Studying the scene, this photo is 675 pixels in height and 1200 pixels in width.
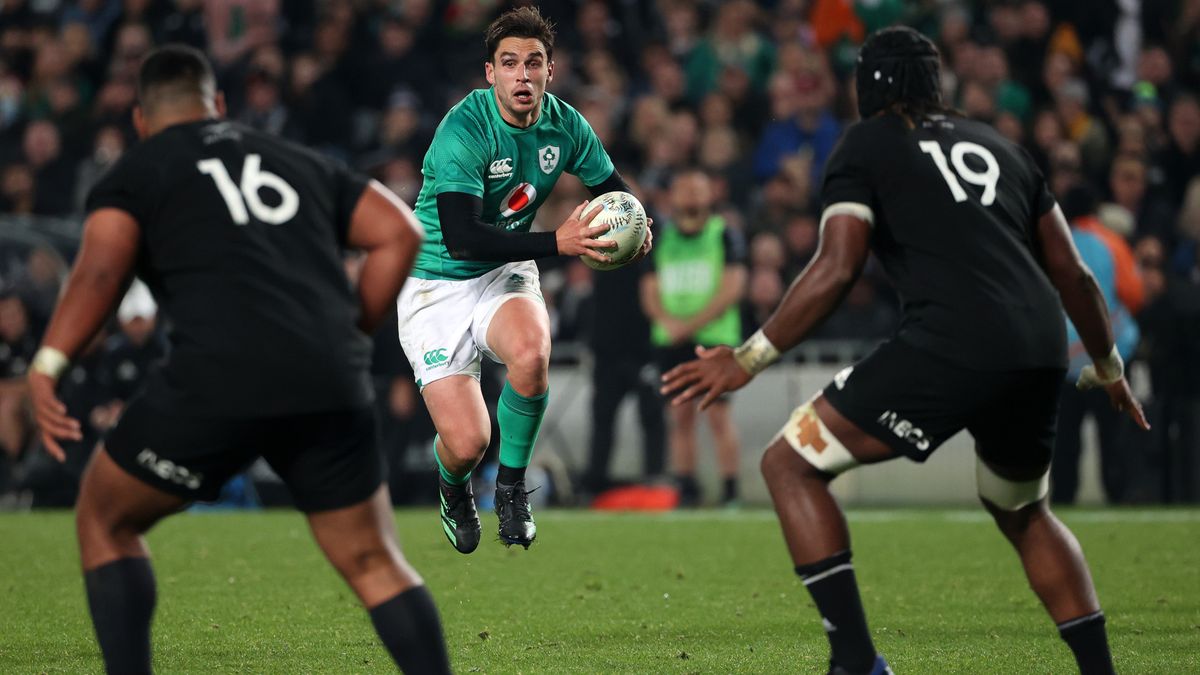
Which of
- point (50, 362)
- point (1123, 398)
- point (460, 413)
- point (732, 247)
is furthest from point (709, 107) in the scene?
point (50, 362)

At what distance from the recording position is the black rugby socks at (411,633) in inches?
183

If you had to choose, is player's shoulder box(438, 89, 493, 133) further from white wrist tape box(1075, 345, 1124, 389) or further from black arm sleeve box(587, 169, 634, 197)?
white wrist tape box(1075, 345, 1124, 389)

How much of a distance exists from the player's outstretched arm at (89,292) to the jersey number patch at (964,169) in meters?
2.40

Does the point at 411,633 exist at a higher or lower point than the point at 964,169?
lower

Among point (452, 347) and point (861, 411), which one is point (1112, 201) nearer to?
point (452, 347)

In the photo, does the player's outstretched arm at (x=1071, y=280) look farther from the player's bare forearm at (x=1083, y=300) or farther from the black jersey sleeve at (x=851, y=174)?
the black jersey sleeve at (x=851, y=174)

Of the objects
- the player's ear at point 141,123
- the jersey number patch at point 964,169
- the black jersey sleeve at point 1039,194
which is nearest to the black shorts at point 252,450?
the player's ear at point 141,123

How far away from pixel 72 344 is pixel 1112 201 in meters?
12.1

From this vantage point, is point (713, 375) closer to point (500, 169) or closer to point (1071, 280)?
point (1071, 280)

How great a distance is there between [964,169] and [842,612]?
4.69 ft

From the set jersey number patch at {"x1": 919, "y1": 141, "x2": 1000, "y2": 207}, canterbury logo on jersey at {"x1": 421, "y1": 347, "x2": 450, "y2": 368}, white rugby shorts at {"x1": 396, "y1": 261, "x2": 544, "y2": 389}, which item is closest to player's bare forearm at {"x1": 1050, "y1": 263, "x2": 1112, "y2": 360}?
jersey number patch at {"x1": 919, "y1": 141, "x2": 1000, "y2": 207}

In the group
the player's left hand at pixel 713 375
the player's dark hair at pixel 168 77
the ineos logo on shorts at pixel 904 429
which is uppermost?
the player's dark hair at pixel 168 77

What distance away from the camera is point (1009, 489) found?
5.40 m

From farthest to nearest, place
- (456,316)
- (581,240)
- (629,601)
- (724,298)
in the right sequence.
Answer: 1. (724,298)
2. (629,601)
3. (456,316)
4. (581,240)
